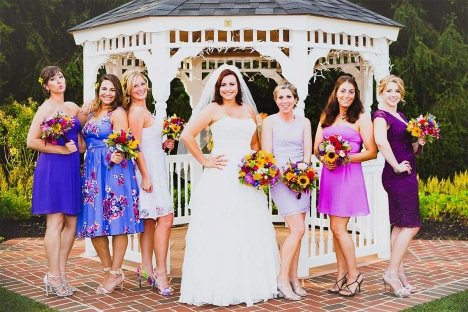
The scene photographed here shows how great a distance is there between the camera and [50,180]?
5.47 meters

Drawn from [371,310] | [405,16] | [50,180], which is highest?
[405,16]

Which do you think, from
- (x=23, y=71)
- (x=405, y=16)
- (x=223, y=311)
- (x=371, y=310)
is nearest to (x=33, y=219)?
(x=23, y=71)

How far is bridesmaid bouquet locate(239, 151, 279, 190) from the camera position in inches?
203

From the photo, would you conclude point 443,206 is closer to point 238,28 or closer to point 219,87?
point 238,28

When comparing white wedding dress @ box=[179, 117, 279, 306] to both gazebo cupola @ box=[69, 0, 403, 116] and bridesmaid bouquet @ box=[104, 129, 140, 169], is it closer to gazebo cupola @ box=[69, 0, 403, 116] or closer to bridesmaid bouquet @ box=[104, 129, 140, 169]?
bridesmaid bouquet @ box=[104, 129, 140, 169]

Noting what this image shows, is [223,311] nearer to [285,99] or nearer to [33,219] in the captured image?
[285,99]

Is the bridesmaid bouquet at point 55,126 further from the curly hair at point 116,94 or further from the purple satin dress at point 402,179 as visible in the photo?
the purple satin dress at point 402,179

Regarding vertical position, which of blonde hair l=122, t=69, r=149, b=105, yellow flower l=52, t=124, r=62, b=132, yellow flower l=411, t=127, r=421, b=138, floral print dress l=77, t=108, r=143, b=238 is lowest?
floral print dress l=77, t=108, r=143, b=238

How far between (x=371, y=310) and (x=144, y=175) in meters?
2.42

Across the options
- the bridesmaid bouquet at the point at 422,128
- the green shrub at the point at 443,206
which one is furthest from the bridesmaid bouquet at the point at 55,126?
the green shrub at the point at 443,206

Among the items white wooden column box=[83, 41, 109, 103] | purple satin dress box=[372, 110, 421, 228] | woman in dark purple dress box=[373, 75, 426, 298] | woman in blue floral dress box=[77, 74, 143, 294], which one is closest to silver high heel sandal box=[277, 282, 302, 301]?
woman in dark purple dress box=[373, 75, 426, 298]

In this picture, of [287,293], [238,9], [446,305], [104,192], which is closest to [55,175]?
[104,192]

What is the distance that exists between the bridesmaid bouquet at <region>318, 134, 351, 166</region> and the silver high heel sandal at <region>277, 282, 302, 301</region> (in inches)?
50.1

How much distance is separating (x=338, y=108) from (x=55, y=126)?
104 inches
